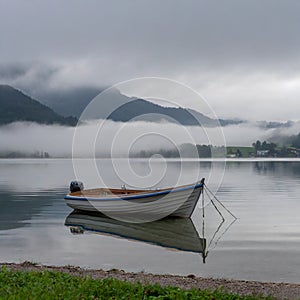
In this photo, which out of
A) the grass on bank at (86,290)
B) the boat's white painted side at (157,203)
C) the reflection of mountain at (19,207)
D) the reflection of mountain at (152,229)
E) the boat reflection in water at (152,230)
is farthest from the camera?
the reflection of mountain at (19,207)

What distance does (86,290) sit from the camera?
965 cm

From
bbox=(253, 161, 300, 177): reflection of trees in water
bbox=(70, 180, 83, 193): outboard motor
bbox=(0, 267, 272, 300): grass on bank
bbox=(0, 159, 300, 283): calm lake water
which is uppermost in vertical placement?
bbox=(70, 180, 83, 193): outboard motor

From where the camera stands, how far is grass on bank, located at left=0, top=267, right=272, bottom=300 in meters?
9.08

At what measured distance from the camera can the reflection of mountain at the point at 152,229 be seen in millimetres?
21031

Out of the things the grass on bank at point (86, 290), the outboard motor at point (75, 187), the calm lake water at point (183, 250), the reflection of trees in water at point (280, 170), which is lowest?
the calm lake water at point (183, 250)

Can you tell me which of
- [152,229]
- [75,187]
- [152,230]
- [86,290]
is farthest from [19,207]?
[86,290]

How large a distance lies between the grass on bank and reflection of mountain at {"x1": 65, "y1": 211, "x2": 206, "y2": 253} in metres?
9.53

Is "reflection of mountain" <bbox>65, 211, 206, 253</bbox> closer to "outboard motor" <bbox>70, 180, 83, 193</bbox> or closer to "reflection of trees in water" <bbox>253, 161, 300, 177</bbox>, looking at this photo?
"outboard motor" <bbox>70, 180, 83, 193</bbox>

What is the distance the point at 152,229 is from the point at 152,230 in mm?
328

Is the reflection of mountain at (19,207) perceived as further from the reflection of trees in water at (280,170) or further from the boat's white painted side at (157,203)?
the reflection of trees in water at (280,170)

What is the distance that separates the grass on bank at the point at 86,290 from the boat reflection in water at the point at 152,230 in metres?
8.45

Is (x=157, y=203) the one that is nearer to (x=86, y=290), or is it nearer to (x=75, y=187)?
(x=75, y=187)

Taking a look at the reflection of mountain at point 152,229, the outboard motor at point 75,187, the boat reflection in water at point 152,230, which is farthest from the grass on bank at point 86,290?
the outboard motor at point 75,187

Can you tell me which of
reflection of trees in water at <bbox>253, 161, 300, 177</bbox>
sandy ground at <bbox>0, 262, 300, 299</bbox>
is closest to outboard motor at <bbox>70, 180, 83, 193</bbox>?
sandy ground at <bbox>0, 262, 300, 299</bbox>
